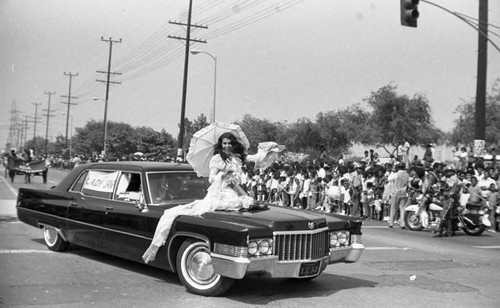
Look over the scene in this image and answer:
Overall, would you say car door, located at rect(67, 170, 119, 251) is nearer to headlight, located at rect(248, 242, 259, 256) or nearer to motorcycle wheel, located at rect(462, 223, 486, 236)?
headlight, located at rect(248, 242, 259, 256)

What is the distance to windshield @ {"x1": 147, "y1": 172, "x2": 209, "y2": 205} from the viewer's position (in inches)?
288

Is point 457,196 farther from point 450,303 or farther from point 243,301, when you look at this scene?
point 243,301

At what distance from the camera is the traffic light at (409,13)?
13281 millimetres

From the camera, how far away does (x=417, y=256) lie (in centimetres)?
1027

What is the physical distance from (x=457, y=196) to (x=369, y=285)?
780 centimetres

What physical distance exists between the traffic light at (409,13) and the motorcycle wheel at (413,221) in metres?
4.92

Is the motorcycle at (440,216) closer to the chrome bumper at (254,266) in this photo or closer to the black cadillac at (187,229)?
the black cadillac at (187,229)

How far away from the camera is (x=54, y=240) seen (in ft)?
28.9

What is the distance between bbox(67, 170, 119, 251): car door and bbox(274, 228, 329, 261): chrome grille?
8.79ft

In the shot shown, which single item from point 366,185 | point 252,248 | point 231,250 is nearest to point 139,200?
point 231,250

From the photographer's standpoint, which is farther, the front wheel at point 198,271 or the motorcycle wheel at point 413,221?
the motorcycle wheel at point 413,221

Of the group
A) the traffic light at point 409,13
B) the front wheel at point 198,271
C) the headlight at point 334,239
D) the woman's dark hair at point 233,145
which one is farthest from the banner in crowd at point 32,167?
the headlight at point 334,239

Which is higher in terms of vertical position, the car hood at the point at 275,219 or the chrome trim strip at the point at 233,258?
the car hood at the point at 275,219

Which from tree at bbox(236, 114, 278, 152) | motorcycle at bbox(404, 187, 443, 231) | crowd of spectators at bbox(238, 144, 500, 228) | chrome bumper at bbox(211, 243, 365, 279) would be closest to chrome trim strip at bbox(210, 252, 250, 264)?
chrome bumper at bbox(211, 243, 365, 279)
